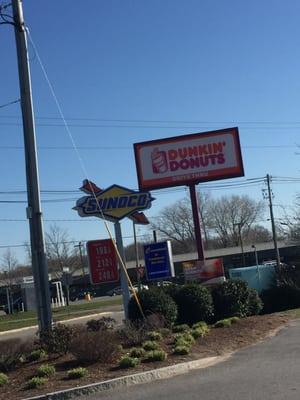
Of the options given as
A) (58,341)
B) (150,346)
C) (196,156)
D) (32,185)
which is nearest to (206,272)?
(196,156)

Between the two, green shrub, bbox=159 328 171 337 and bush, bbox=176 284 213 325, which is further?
bush, bbox=176 284 213 325

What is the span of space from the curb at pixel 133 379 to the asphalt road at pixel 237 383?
0.14m

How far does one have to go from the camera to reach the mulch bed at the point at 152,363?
9.59 metres

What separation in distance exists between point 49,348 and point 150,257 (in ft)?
27.0

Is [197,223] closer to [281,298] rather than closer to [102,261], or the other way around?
[281,298]

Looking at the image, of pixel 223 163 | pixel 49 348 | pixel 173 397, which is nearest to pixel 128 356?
pixel 49 348

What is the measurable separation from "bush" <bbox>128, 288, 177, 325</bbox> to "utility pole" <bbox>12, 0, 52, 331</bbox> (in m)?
2.91

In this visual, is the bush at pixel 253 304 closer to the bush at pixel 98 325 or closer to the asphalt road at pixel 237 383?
the bush at pixel 98 325

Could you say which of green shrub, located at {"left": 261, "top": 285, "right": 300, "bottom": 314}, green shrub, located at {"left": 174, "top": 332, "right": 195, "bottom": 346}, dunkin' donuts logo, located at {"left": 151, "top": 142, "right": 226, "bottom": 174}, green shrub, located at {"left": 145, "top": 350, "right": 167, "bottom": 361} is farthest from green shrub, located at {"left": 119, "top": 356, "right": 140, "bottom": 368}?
dunkin' donuts logo, located at {"left": 151, "top": 142, "right": 226, "bottom": 174}

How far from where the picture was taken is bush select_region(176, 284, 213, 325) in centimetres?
1727

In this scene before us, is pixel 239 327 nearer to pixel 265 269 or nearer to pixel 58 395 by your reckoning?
pixel 58 395

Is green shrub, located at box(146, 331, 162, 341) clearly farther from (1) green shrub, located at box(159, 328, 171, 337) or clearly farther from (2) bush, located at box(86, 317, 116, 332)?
(2) bush, located at box(86, 317, 116, 332)

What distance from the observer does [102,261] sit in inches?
730

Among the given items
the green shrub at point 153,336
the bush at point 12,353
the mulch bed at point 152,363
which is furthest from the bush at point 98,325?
the bush at point 12,353
